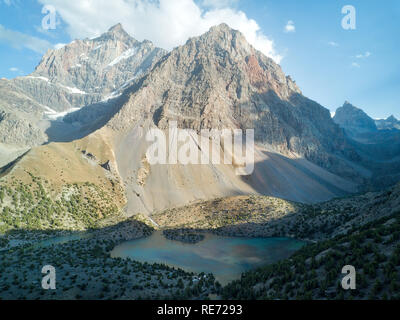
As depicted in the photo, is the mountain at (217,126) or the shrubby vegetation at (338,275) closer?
the shrubby vegetation at (338,275)

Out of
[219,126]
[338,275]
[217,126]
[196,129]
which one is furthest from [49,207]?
[219,126]

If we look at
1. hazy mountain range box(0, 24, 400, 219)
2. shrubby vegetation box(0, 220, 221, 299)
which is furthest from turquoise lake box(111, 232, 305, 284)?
hazy mountain range box(0, 24, 400, 219)

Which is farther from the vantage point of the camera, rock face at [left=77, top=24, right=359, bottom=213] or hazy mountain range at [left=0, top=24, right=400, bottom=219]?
rock face at [left=77, top=24, right=359, bottom=213]

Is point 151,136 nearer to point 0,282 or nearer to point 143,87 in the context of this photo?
point 143,87

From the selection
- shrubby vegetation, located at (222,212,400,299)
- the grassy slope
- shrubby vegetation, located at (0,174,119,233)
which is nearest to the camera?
shrubby vegetation, located at (222,212,400,299)

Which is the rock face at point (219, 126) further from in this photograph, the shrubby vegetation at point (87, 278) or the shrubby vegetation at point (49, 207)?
the shrubby vegetation at point (87, 278)

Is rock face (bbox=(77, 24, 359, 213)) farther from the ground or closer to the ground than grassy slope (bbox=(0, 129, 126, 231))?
farther from the ground

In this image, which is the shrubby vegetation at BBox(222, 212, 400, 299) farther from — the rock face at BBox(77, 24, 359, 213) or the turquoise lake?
the rock face at BBox(77, 24, 359, 213)

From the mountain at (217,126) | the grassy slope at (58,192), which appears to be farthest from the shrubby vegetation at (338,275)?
the mountain at (217,126)

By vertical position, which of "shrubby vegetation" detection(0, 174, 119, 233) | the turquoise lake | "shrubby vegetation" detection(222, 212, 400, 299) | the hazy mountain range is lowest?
the turquoise lake
